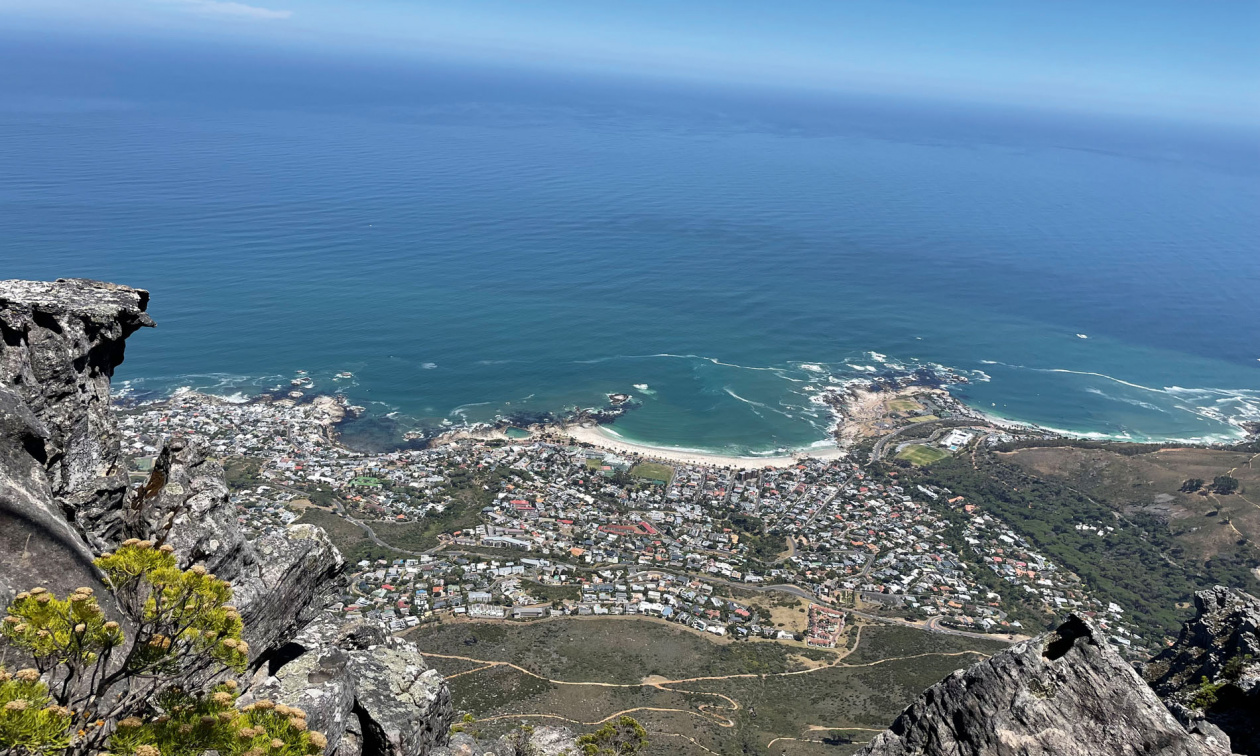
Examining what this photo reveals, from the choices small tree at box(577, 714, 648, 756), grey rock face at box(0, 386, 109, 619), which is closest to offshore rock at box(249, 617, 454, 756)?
grey rock face at box(0, 386, 109, 619)

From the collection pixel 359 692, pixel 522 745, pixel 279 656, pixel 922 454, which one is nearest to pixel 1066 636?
pixel 359 692

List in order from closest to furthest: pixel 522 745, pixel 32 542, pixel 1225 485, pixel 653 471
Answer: pixel 32 542
pixel 522 745
pixel 1225 485
pixel 653 471

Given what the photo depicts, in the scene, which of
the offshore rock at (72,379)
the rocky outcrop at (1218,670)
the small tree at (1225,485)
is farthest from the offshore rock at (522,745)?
the small tree at (1225,485)

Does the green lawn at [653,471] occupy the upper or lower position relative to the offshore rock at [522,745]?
lower

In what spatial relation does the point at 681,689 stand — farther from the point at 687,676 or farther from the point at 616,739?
the point at 616,739

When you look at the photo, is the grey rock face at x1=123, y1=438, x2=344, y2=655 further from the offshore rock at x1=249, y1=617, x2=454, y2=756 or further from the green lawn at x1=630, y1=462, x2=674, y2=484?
the green lawn at x1=630, y1=462, x2=674, y2=484

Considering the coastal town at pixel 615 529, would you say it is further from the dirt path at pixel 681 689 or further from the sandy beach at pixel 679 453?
the dirt path at pixel 681 689
